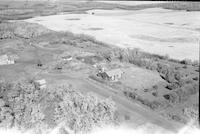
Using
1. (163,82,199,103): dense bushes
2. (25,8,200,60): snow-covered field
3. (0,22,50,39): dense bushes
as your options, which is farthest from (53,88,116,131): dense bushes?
(0,22,50,39): dense bushes

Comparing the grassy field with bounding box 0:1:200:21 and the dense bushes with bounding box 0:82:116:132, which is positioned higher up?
the grassy field with bounding box 0:1:200:21

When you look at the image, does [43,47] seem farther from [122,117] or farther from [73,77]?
[122,117]

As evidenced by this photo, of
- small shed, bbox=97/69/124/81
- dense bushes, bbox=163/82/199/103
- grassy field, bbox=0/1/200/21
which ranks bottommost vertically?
dense bushes, bbox=163/82/199/103

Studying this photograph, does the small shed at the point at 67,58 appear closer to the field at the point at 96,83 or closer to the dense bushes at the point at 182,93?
the field at the point at 96,83

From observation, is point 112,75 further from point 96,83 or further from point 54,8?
point 54,8

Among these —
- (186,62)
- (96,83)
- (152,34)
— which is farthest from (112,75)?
(152,34)

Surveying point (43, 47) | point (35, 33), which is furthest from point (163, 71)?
point (35, 33)

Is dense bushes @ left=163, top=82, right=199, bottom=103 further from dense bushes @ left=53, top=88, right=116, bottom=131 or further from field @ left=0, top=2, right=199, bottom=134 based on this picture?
dense bushes @ left=53, top=88, right=116, bottom=131

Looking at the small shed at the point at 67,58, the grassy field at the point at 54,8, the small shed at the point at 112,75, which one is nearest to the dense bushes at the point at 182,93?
the small shed at the point at 112,75
